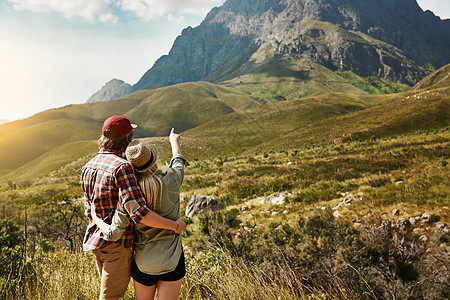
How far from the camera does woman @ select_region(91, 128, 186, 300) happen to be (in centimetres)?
234

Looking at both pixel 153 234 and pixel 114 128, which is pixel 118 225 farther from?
pixel 114 128

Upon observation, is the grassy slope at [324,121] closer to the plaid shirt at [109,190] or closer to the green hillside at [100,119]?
the plaid shirt at [109,190]

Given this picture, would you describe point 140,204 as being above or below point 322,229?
above

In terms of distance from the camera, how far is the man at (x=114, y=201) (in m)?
2.28

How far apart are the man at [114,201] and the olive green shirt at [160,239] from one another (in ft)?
0.36

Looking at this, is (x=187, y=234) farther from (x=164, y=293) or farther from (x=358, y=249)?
(x=164, y=293)

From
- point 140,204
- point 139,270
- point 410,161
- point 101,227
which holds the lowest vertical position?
point 410,161

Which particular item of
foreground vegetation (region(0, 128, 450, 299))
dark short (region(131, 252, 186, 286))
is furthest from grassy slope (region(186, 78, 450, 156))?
dark short (region(131, 252, 186, 286))

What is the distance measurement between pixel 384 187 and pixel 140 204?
36.3 feet

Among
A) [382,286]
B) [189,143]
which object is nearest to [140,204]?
[382,286]

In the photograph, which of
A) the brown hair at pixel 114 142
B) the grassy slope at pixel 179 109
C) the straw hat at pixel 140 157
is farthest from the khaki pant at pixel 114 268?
the grassy slope at pixel 179 109

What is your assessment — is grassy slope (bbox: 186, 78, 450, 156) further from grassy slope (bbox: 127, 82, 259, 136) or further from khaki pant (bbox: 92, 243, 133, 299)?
grassy slope (bbox: 127, 82, 259, 136)

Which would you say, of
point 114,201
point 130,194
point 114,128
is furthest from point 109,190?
point 114,128

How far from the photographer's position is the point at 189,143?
215ft
